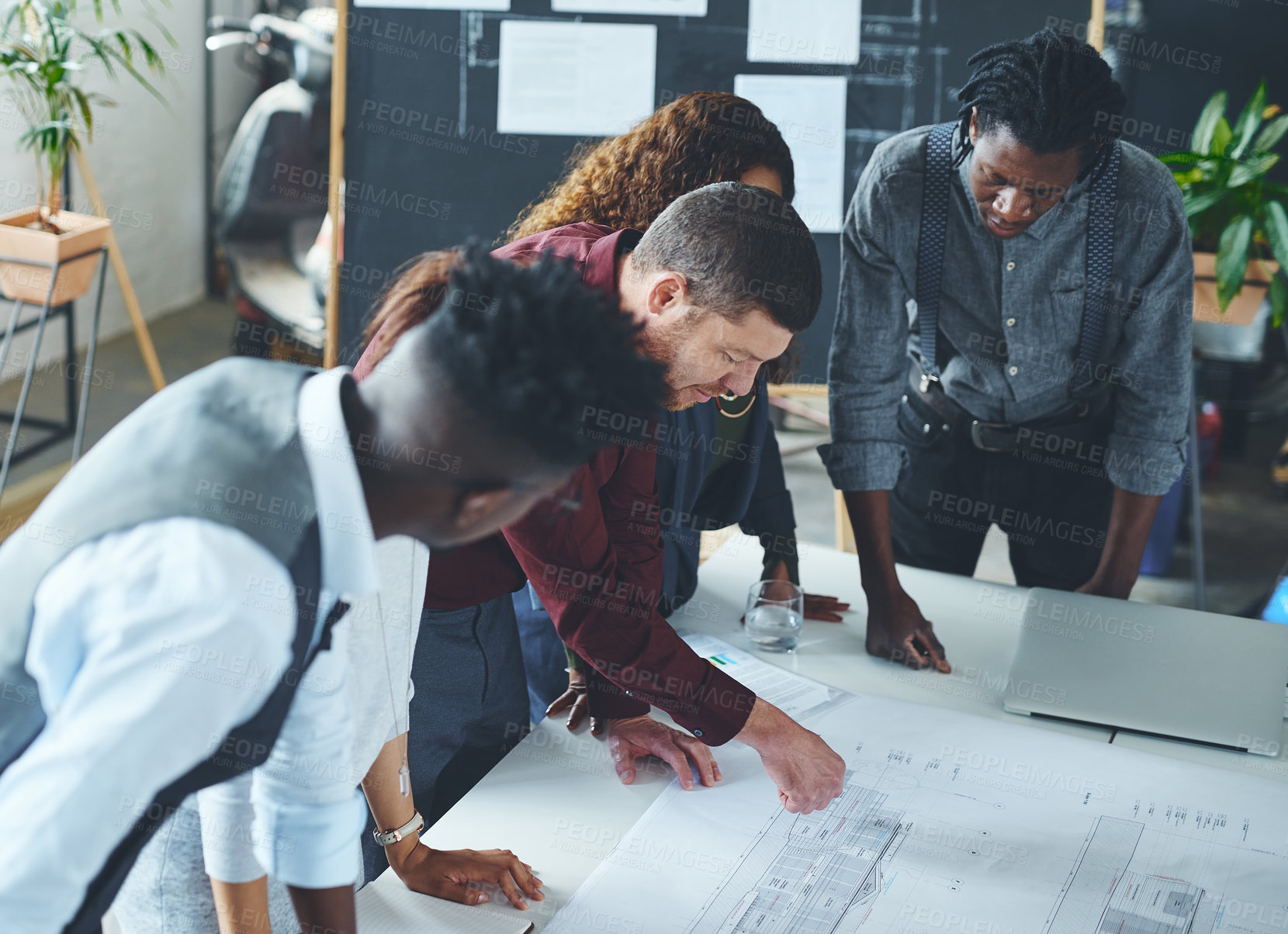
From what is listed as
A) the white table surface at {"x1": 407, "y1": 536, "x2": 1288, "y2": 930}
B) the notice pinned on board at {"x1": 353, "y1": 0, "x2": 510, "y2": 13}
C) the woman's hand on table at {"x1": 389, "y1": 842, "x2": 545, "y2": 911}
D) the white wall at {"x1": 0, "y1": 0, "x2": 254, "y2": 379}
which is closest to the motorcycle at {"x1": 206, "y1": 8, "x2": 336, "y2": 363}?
the white wall at {"x1": 0, "y1": 0, "x2": 254, "y2": 379}

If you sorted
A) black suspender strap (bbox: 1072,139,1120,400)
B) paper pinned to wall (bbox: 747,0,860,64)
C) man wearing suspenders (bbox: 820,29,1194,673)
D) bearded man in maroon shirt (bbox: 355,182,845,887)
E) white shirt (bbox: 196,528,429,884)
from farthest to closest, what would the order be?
paper pinned to wall (bbox: 747,0,860,64), black suspender strap (bbox: 1072,139,1120,400), man wearing suspenders (bbox: 820,29,1194,673), bearded man in maroon shirt (bbox: 355,182,845,887), white shirt (bbox: 196,528,429,884)

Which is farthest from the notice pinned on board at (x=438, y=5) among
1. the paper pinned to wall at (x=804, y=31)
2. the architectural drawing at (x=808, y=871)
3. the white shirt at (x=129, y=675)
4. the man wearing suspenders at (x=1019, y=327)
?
the white shirt at (x=129, y=675)

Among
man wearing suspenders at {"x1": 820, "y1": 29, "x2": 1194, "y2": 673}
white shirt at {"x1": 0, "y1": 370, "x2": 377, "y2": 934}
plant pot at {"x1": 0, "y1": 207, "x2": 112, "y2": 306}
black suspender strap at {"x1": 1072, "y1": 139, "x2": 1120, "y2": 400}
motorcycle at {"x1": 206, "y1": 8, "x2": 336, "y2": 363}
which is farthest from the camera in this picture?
motorcycle at {"x1": 206, "y1": 8, "x2": 336, "y2": 363}

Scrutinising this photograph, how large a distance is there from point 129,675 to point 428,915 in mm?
504

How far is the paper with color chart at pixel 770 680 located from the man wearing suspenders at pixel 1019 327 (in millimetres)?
144

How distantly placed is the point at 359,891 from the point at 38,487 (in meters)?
2.61

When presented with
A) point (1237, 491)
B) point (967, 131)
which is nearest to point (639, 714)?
point (967, 131)

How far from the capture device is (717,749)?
1.28 meters

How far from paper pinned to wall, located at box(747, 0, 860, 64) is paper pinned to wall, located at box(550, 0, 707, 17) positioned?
0.43 feet

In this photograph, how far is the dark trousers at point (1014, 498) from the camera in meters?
1.82

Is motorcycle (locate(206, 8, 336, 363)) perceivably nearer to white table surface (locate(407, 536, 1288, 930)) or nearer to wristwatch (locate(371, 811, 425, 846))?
white table surface (locate(407, 536, 1288, 930))

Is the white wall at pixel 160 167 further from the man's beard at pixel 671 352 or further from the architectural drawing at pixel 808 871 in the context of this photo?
the architectural drawing at pixel 808 871

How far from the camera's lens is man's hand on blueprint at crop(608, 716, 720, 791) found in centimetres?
121

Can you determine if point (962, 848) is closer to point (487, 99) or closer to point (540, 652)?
point (540, 652)
